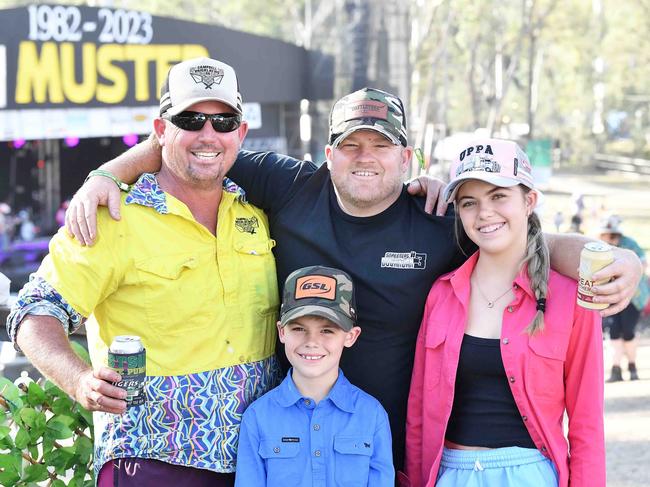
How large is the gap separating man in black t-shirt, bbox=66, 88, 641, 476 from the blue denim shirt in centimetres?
31

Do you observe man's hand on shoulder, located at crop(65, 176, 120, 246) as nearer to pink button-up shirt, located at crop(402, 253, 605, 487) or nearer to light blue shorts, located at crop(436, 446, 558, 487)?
pink button-up shirt, located at crop(402, 253, 605, 487)

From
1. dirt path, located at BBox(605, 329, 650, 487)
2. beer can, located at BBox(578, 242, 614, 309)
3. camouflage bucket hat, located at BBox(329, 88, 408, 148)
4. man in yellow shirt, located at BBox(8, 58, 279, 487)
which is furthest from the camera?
dirt path, located at BBox(605, 329, 650, 487)

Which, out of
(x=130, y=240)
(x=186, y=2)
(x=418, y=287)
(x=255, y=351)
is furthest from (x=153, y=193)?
(x=186, y=2)

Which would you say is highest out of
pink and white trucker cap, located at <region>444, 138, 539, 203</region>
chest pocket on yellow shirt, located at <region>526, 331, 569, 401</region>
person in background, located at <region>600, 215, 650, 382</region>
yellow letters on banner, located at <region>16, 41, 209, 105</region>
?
yellow letters on banner, located at <region>16, 41, 209, 105</region>

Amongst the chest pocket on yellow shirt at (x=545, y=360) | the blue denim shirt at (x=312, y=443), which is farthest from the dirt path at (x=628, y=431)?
the blue denim shirt at (x=312, y=443)

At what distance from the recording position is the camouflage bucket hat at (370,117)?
3619mm

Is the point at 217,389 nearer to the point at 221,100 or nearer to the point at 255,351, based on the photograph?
the point at 255,351

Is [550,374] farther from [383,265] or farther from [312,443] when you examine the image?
[312,443]

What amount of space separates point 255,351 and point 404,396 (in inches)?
25.4

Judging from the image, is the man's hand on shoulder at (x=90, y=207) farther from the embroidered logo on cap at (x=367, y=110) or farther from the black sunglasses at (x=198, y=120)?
the embroidered logo on cap at (x=367, y=110)

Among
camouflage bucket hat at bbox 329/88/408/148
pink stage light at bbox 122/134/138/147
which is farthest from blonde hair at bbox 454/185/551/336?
pink stage light at bbox 122/134/138/147

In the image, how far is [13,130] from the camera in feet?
53.7

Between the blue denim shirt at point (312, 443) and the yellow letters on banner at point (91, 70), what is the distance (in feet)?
42.0

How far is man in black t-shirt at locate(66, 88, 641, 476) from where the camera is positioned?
3.63m
